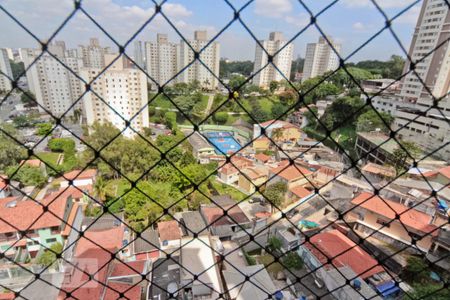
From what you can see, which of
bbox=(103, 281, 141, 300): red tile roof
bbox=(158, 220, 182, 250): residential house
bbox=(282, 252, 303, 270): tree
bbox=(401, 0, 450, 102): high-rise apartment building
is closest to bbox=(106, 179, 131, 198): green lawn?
bbox=(158, 220, 182, 250): residential house

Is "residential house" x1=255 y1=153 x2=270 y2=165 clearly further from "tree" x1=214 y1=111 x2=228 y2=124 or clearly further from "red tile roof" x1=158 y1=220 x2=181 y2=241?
"tree" x1=214 y1=111 x2=228 y2=124

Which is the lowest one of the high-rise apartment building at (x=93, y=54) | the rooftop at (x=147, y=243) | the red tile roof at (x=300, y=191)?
the rooftop at (x=147, y=243)

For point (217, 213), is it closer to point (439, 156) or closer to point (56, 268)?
point (56, 268)

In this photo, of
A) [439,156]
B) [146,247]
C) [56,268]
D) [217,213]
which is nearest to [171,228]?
[146,247]

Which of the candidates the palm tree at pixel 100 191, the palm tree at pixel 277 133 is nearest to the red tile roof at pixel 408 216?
the palm tree at pixel 100 191

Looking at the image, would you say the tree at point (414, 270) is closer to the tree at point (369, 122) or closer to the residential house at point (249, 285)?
the residential house at point (249, 285)

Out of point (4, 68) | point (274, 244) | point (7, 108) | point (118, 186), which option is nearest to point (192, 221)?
point (274, 244)

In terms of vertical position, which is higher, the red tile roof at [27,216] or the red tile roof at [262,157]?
the red tile roof at [27,216]
